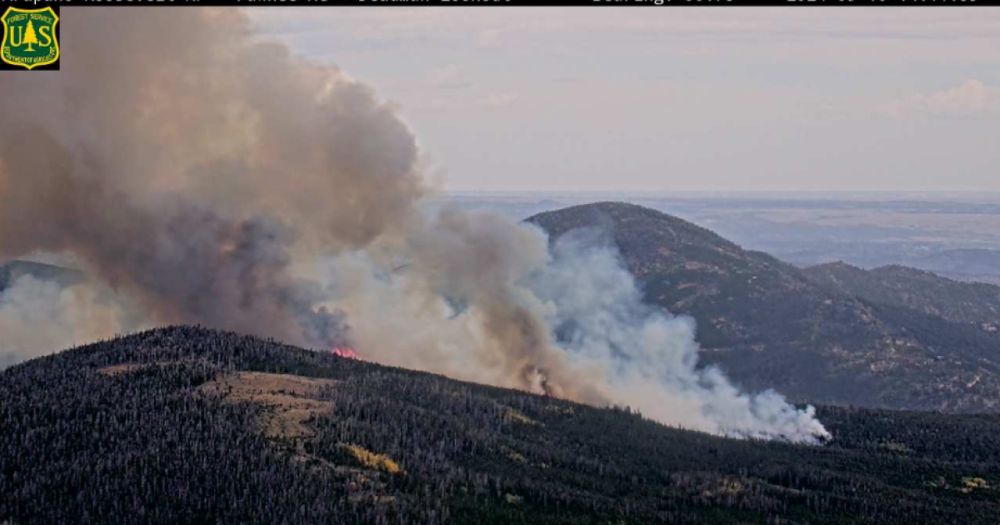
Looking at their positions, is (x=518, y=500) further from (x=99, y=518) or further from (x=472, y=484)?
(x=99, y=518)

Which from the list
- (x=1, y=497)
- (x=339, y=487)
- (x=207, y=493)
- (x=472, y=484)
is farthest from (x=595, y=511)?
(x=1, y=497)

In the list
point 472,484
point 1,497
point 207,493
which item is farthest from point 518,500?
point 1,497

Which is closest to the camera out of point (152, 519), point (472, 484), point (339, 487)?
point (152, 519)

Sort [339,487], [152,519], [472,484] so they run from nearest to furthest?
[152,519]
[339,487]
[472,484]

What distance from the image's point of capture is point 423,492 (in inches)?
7446

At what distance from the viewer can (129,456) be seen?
18812cm

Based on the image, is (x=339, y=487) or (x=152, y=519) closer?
(x=152, y=519)

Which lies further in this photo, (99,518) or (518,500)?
(518,500)

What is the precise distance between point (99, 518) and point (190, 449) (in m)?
26.0

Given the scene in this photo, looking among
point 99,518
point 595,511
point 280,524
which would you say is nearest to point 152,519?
point 99,518

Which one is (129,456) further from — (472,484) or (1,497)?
(472,484)

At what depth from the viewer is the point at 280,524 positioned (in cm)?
16912

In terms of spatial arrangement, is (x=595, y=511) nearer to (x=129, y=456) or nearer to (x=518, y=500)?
(x=518, y=500)

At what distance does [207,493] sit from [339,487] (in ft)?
70.0
